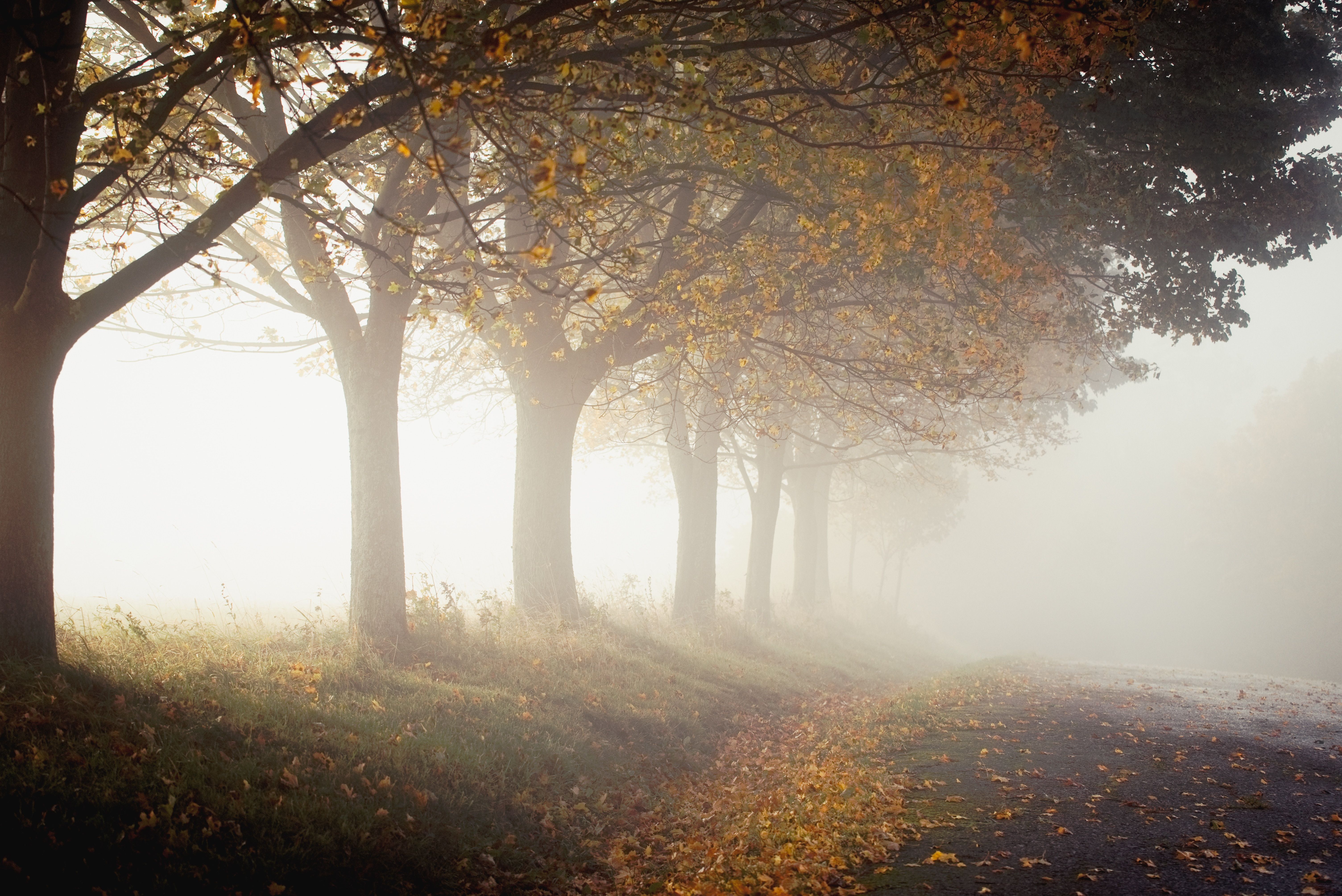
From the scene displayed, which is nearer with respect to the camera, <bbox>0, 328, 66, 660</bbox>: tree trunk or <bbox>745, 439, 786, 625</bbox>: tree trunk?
<bbox>0, 328, 66, 660</bbox>: tree trunk

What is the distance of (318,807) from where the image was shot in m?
4.86

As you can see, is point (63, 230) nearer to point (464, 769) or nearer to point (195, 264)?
point (195, 264)

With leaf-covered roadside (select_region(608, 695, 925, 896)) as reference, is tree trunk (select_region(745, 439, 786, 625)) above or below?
above

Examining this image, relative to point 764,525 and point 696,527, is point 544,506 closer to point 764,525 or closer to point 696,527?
point 696,527

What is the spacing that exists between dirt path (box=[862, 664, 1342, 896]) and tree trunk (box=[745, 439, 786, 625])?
9492 mm

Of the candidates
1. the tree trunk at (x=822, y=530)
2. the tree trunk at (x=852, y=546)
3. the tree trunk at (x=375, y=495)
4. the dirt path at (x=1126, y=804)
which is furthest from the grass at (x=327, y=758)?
the tree trunk at (x=852, y=546)

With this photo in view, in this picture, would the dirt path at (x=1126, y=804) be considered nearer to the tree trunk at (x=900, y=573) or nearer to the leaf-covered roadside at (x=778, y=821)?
the leaf-covered roadside at (x=778, y=821)

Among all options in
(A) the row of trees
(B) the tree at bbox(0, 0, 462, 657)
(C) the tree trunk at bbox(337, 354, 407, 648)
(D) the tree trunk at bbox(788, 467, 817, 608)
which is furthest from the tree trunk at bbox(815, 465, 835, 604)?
(B) the tree at bbox(0, 0, 462, 657)

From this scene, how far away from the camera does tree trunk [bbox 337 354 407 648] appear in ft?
29.0

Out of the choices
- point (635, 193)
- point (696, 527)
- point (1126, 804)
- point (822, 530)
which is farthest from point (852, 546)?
point (1126, 804)

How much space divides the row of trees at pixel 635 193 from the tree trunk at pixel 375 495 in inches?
1.5

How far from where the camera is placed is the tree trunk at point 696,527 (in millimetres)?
16859

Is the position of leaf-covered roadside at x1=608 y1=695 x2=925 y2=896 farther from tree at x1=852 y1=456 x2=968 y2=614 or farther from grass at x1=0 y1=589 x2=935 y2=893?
tree at x1=852 y1=456 x2=968 y2=614

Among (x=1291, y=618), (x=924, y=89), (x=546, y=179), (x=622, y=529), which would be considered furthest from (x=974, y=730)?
(x=622, y=529)
